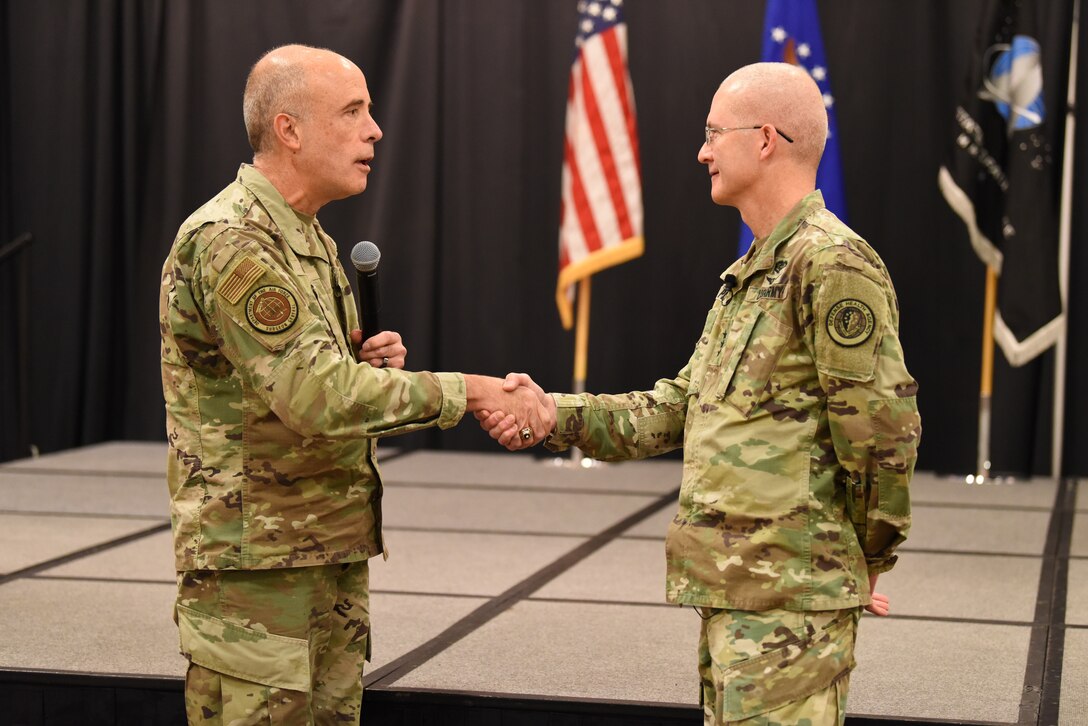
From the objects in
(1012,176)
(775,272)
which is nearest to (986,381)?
(1012,176)

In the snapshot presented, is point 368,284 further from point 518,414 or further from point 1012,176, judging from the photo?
point 1012,176

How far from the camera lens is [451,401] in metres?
2.27

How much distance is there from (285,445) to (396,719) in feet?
2.83

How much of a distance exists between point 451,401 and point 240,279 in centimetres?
38

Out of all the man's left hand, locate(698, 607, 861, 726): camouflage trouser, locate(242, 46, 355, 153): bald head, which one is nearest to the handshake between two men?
the man's left hand

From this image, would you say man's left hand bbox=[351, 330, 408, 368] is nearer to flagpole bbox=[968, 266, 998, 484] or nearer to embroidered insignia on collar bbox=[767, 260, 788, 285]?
embroidered insignia on collar bbox=[767, 260, 788, 285]

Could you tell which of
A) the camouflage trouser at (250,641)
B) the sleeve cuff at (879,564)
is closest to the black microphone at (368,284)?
the camouflage trouser at (250,641)

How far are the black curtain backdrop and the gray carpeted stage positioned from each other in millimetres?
897

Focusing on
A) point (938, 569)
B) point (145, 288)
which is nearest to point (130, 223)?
point (145, 288)

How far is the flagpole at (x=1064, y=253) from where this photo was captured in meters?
5.99

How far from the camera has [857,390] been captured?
2.02 m

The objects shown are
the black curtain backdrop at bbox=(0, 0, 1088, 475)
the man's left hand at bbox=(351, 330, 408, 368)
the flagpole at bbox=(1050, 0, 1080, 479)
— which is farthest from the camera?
the black curtain backdrop at bbox=(0, 0, 1088, 475)

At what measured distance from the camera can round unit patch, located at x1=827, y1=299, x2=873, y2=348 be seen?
2004 mm

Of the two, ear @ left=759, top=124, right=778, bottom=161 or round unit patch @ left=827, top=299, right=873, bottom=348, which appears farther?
ear @ left=759, top=124, right=778, bottom=161
